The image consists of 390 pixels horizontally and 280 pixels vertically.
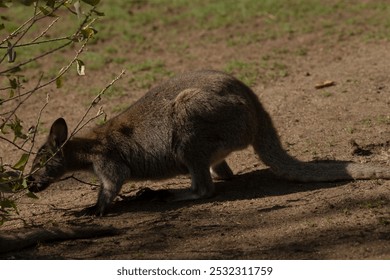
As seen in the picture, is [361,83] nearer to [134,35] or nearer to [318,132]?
[318,132]

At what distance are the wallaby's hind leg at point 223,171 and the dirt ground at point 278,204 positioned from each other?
3.6 inches

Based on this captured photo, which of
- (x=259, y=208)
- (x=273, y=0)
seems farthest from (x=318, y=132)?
(x=273, y=0)

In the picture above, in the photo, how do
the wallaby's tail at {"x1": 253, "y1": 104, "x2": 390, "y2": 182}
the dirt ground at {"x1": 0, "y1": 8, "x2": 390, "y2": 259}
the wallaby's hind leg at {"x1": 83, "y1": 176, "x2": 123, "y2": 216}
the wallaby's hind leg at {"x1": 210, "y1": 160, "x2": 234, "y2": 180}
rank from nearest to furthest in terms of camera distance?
the dirt ground at {"x1": 0, "y1": 8, "x2": 390, "y2": 259} < the wallaby's tail at {"x1": 253, "y1": 104, "x2": 390, "y2": 182} < the wallaby's hind leg at {"x1": 83, "y1": 176, "x2": 123, "y2": 216} < the wallaby's hind leg at {"x1": 210, "y1": 160, "x2": 234, "y2": 180}

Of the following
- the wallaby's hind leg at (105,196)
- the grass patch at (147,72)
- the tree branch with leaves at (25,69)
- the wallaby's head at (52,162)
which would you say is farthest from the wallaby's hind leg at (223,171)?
the grass patch at (147,72)

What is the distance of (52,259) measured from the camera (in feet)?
17.7

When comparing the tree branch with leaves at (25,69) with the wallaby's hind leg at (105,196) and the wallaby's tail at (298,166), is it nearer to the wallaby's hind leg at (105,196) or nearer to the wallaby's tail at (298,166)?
the wallaby's hind leg at (105,196)

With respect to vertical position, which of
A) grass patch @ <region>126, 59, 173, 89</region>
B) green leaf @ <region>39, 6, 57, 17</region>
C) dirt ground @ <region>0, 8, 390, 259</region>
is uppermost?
green leaf @ <region>39, 6, 57, 17</region>

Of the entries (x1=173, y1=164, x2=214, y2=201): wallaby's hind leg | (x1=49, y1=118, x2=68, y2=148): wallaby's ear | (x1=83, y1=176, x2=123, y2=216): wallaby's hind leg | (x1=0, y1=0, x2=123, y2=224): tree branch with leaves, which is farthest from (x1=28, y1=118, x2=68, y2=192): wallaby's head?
(x1=173, y1=164, x2=214, y2=201): wallaby's hind leg

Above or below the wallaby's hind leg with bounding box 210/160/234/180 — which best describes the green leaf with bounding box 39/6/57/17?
above

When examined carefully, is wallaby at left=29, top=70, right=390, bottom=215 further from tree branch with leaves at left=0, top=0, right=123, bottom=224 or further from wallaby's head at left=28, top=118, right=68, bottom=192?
tree branch with leaves at left=0, top=0, right=123, bottom=224

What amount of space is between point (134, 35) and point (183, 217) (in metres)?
6.34

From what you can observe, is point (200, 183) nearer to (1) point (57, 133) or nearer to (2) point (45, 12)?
(1) point (57, 133)

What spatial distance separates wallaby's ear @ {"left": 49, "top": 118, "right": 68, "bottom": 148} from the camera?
22.6ft

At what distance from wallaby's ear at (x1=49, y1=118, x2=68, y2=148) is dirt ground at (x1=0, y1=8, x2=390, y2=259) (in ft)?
1.92
